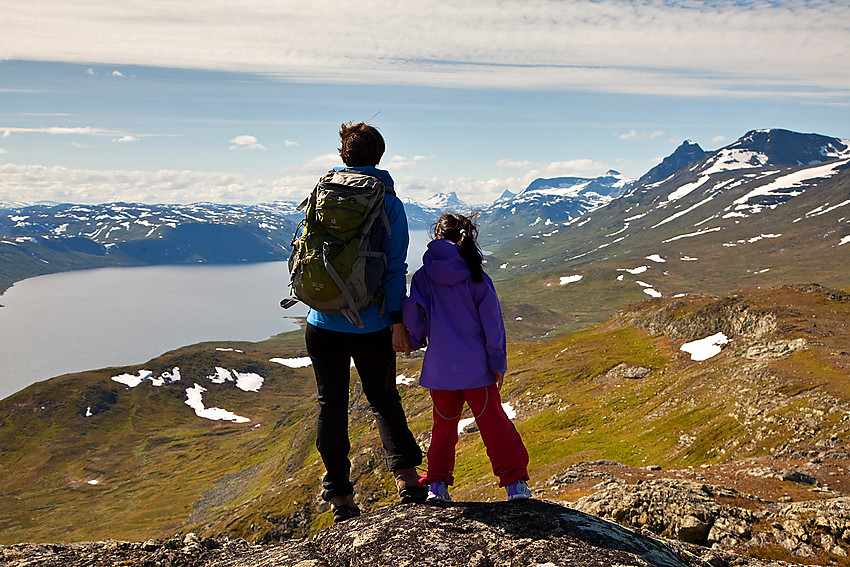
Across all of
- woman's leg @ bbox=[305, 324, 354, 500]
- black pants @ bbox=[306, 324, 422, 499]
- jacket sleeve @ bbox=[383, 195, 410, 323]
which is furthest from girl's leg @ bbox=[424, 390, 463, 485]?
jacket sleeve @ bbox=[383, 195, 410, 323]

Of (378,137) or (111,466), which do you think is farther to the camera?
(111,466)

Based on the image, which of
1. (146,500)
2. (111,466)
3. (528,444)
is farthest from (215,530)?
(111,466)

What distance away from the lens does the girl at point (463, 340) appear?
8.74m

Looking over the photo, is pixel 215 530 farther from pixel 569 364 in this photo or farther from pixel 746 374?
pixel 746 374

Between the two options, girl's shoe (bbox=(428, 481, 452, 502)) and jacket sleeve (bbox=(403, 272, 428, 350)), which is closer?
jacket sleeve (bbox=(403, 272, 428, 350))

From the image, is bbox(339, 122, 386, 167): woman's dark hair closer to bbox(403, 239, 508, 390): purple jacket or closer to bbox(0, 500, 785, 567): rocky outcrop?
bbox(403, 239, 508, 390): purple jacket

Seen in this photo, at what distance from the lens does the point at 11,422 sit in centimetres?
19438

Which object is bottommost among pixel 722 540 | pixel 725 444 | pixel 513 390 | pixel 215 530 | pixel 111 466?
pixel 111 466

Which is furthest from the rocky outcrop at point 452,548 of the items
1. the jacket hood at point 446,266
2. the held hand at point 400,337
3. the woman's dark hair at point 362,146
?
the woman's dark hair at point 362,146

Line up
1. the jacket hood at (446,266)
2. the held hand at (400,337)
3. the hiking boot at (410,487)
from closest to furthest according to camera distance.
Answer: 1. the held hand at (400,337)
2. the jacket hood at (446,266)
3. the hiking boot at (410,487)

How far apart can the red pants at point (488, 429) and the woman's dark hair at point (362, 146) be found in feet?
13.9

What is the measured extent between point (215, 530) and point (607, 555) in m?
89.4

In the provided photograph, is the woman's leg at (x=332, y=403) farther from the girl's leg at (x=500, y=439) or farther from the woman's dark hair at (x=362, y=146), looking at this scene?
the woman's dark hair at (x=362, y=146)

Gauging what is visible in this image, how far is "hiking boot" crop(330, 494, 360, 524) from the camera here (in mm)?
9086
